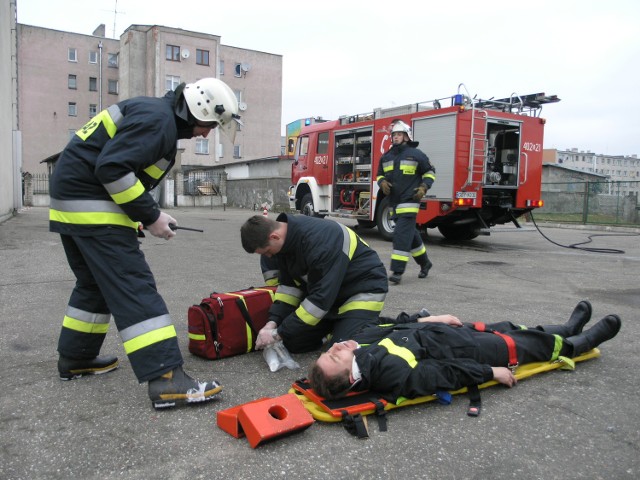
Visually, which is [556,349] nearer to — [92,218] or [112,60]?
[92,218]

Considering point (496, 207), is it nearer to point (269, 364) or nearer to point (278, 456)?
point (269, 364)

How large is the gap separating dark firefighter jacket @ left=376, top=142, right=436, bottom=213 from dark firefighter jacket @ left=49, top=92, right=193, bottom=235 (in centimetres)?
435

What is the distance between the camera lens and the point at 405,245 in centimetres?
646

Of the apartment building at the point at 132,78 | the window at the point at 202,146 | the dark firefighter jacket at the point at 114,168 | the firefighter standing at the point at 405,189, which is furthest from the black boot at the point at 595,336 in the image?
the window at the point at 202,146

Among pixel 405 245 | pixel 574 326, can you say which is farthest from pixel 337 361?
pixel 405 245

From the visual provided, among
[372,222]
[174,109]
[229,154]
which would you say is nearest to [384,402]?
[174,109]

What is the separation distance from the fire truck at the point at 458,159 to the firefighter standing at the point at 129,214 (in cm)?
660

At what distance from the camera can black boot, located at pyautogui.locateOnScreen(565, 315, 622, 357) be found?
3334 mm

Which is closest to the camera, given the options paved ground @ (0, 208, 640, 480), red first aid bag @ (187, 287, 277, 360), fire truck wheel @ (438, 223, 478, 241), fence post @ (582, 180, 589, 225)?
paved ground @ (0, 208, 640, 480)

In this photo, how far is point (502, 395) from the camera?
2.94 m

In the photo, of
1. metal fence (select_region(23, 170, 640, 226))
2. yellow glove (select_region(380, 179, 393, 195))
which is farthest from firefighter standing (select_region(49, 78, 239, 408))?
metal fence (select_region(23, 170, 640, 226))

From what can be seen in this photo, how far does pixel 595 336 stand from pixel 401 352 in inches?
57.9

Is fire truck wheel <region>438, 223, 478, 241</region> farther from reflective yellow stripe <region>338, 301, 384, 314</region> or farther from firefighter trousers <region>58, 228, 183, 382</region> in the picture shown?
firefighter trousers <region>58, 228, 183, 382</region>

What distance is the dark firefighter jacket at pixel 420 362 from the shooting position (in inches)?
107
